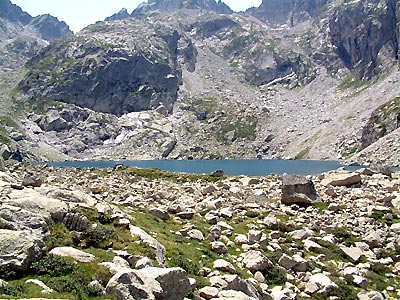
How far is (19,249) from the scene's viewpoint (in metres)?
11.3

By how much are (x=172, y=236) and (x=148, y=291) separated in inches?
345

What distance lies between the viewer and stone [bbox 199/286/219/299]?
40.2 ft

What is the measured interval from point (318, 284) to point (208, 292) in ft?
19.4

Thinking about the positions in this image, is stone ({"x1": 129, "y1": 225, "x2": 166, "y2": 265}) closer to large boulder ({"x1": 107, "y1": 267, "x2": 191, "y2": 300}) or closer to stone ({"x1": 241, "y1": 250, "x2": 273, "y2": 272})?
large boulder ({"x1": 107, "y1": 267, "x2": 191, "y2": 300})

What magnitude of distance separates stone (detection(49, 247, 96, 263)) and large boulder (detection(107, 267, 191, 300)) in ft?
6.45

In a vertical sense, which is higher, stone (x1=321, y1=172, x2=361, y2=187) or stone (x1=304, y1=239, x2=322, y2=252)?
stone (x1=321, y1=172, x2=361, y2=187)

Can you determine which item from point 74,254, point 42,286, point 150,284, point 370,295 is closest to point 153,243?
point 74,254

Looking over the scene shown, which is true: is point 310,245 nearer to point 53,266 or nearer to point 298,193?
point 298,193

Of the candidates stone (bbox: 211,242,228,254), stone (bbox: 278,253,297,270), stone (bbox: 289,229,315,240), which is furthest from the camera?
stone (bbox: 289,229,315,240)

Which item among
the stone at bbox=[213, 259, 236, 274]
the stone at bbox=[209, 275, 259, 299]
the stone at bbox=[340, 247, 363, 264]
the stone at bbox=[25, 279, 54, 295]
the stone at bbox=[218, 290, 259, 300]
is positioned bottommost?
the stone at bbox=[25, 279, 54, 295]

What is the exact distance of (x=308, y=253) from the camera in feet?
67.8

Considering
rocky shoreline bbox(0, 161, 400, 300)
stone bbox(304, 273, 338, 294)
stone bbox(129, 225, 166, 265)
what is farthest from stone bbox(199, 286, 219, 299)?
stone bbox(304, 273, 338, 294)

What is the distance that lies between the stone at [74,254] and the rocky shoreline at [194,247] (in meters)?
0.04

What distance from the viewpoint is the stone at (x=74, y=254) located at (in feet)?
40.0
